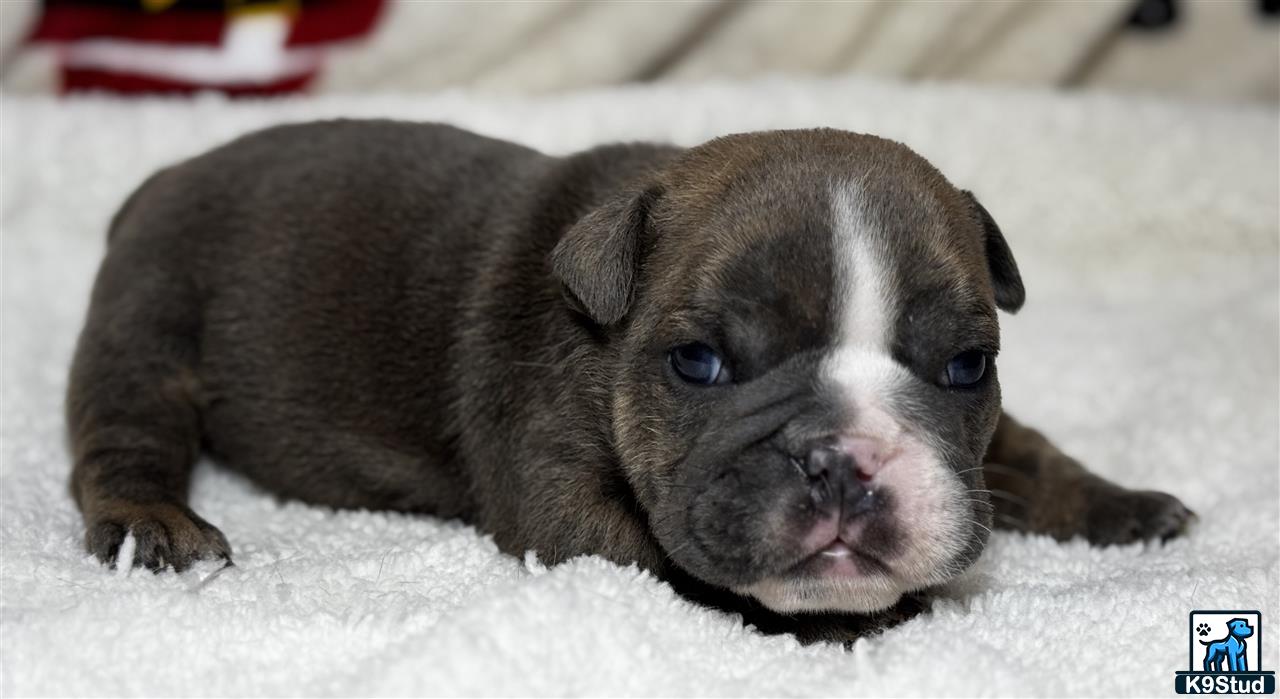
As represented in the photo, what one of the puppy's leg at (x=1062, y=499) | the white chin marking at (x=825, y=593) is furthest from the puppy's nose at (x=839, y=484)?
the puppy's leg at (x=1062, y=499)

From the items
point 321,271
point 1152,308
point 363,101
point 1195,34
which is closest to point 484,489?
point 321,271

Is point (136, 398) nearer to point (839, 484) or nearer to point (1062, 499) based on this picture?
point (839, 484)

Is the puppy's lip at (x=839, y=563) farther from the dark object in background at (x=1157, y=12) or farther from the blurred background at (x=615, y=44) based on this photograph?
the dark object in background at (x=1157, y=12)

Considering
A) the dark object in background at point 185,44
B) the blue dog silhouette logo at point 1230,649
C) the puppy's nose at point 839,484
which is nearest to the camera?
the puppy's nose at point 839,484

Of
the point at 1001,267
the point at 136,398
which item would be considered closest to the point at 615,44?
the point at 136,398

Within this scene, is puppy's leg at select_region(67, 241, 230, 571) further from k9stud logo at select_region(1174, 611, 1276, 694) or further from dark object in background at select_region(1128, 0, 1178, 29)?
dark object in background at select_region(1128, 0, 1178, 29)
